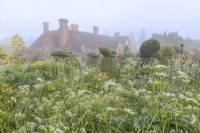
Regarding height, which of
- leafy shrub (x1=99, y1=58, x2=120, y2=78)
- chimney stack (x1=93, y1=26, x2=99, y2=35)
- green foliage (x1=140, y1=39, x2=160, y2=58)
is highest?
chimney stack (x1=93, y1=26, x2=99, y2=35)

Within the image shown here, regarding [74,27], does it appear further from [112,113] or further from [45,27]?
[112,113]

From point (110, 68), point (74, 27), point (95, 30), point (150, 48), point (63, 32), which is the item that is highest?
point (74, 27)

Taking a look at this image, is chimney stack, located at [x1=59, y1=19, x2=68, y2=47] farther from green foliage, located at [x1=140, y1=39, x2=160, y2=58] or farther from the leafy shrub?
the leafy shrub

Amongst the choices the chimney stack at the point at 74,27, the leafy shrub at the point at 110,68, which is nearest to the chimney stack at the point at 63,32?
the chimney stack at the point at 74,27

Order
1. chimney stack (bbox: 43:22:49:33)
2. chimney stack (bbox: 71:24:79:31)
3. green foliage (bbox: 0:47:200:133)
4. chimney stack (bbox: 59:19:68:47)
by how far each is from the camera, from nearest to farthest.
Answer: green foliage (bbox: 0:47:200:133) → chimney stack (bbox: 59:19:68:47) → chimney stack (bbox: 43:22:49:33) → chimney stack (bbox: 71:24:79:31)

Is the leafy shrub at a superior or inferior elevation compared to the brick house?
inferior

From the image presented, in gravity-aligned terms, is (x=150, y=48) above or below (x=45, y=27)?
below

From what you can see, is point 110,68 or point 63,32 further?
point 63,32

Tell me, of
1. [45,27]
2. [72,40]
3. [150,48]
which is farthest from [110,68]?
[45,27]

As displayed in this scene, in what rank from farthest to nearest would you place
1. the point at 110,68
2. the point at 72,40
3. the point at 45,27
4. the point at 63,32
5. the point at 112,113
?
the point at 45,27 < the point at 72,40 < the point at 63,32 < the point at 110,68 < the point at 112,113

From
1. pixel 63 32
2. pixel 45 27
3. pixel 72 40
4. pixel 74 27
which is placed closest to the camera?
pixel 63 32

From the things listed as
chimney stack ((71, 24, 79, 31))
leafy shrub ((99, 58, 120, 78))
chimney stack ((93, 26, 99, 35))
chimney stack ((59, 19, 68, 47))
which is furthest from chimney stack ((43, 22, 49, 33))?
leafy shrub ((99, 58, 120, 78))

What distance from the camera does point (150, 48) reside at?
37.0 feet

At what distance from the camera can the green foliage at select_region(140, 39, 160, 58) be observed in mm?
11250
